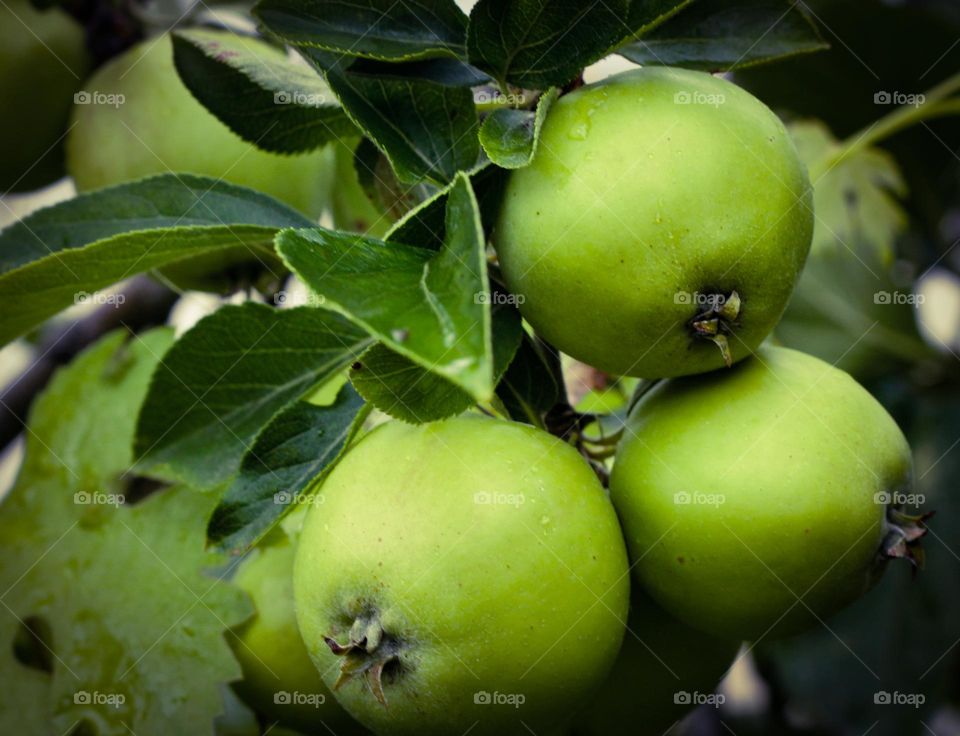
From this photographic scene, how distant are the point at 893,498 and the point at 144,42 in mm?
1198

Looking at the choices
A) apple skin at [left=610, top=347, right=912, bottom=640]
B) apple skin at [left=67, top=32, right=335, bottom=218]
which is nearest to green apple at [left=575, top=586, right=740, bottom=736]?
apple skin at [left=610, top=347, right=912, bottom=640]

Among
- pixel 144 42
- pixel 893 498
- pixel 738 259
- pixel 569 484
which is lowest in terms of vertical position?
pixel 893 498

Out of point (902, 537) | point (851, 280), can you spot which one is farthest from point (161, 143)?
point (851, 280)

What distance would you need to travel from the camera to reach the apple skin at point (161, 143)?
126 cm

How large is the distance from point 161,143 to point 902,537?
1020 mm

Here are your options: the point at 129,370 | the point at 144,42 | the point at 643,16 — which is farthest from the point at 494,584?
the point at 144,42

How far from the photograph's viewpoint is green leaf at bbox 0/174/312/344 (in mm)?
923

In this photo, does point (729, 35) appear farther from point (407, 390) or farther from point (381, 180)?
point (407, 390)

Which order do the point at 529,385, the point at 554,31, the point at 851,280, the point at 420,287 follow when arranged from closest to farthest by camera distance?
the point at 420,287
the point at 554,31
the point at 529,385
the point at 851,280

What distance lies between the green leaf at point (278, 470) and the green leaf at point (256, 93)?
1.05 ft

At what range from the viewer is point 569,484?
81 cm

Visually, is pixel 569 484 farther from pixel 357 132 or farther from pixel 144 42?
pixel 144 42

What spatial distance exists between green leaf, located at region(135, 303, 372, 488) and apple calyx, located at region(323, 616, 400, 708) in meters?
0.27

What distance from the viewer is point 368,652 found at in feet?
2.53
